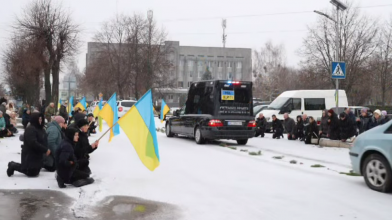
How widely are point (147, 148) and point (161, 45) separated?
50983 mm

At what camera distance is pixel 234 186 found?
837cm

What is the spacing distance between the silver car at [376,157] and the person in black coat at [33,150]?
6.15 meters

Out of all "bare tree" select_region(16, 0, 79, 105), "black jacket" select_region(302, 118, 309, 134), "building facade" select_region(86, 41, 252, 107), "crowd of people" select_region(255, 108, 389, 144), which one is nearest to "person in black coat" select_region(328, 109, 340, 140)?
"crowd of people" select_region(255, 108, 389, 144)

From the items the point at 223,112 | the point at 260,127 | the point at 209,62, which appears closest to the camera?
the point at 223,112

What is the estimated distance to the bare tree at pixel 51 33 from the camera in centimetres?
3647

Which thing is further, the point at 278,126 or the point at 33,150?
the point at 278,126

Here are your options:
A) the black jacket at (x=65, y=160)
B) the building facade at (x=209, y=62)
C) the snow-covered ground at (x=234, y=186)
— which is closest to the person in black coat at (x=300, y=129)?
the snow-covered ground at (x=234, y=186)

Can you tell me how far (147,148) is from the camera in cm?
882

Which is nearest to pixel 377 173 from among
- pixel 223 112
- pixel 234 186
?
pixel 234 186

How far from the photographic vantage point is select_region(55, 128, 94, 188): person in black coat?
7.95m

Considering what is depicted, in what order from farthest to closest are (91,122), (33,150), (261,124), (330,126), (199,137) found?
(261,124)
(91,122)
(330,126)
(199,137)
(33,150)

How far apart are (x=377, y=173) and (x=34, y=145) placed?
6540 millimetres

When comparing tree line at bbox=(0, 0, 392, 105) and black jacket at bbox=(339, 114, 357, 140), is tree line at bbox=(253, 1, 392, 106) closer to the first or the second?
tree line at bbox=(0, 0, 392, 105)

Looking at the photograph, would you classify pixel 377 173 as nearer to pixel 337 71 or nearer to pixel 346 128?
pixel 346 128
